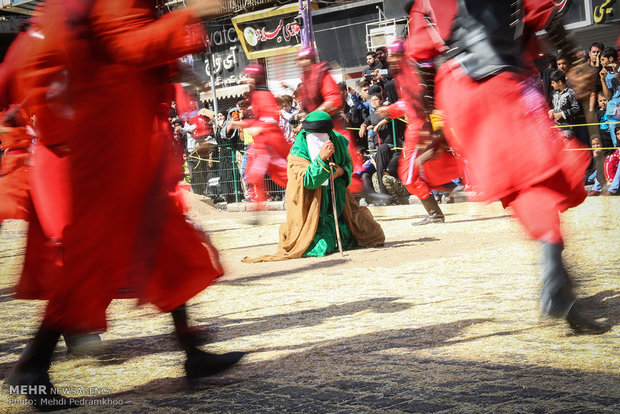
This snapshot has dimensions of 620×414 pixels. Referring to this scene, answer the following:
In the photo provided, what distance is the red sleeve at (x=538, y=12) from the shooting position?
11.5 feet

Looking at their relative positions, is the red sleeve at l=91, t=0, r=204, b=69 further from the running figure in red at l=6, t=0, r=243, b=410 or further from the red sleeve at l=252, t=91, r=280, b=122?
the red sleeve at l=252, t=91, r=280, b=122

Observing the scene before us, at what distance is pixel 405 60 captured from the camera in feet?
13.1

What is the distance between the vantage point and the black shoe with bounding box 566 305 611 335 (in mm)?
3461

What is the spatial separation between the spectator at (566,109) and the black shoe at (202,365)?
30.8 feet

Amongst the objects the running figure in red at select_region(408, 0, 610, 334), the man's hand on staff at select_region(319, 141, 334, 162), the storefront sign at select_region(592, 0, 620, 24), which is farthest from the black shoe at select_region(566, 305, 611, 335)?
the storefront sign at select_region(592, 0, 620, 24)

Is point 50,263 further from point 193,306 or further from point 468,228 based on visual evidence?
point 468,228

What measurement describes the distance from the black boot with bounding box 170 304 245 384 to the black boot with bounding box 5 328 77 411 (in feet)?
1.59

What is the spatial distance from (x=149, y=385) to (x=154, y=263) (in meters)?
0.59

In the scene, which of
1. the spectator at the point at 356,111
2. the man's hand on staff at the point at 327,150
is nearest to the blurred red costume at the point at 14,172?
the man's hand on staff at the point at 327,150

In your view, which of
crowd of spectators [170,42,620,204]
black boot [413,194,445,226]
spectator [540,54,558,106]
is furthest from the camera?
spectator [540,54,558,106]

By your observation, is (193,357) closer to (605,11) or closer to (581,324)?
(581,324)

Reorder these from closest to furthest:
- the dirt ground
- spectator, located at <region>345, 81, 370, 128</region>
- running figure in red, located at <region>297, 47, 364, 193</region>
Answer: the dirt ground → running figure in red, located at <region>297, 47, 364, 193</region> → spectator, located at <region>345, 81, 370, 128</region>

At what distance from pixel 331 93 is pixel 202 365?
618 centimetres

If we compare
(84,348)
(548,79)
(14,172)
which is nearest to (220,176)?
(548,79)
